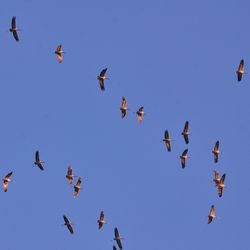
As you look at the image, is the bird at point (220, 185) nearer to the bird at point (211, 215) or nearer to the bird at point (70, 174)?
the bird at point (211, 215)

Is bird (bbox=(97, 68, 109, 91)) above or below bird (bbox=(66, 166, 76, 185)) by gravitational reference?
above

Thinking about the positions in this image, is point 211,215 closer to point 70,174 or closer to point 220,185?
point 220,185

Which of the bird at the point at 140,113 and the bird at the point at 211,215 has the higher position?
the bird at the point at 140,113

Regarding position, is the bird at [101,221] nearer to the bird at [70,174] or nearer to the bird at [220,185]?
the bird at [70,174]

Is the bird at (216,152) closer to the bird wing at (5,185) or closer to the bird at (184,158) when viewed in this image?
the bird at (184,158)

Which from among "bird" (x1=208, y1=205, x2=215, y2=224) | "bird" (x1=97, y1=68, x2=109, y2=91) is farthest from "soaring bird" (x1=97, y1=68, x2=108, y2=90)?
"bird" (x1=208, y1=205, x2=215, y2=224)

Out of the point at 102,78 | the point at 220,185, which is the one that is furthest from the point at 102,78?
the point at 220,185

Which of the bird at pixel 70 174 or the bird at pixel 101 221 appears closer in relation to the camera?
the bird at pixel 101 221

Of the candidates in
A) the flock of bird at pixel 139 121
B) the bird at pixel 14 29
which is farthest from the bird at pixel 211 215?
the bird at pixel 14 29

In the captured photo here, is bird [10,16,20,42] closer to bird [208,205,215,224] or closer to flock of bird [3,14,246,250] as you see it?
flock of bird [3,14,246,250]

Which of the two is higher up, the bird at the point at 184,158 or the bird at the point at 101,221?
the bird at the point at 184,158

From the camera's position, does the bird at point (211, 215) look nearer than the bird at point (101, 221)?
No

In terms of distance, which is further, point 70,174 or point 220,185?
point 70,174

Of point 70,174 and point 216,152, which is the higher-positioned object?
point 216,152
